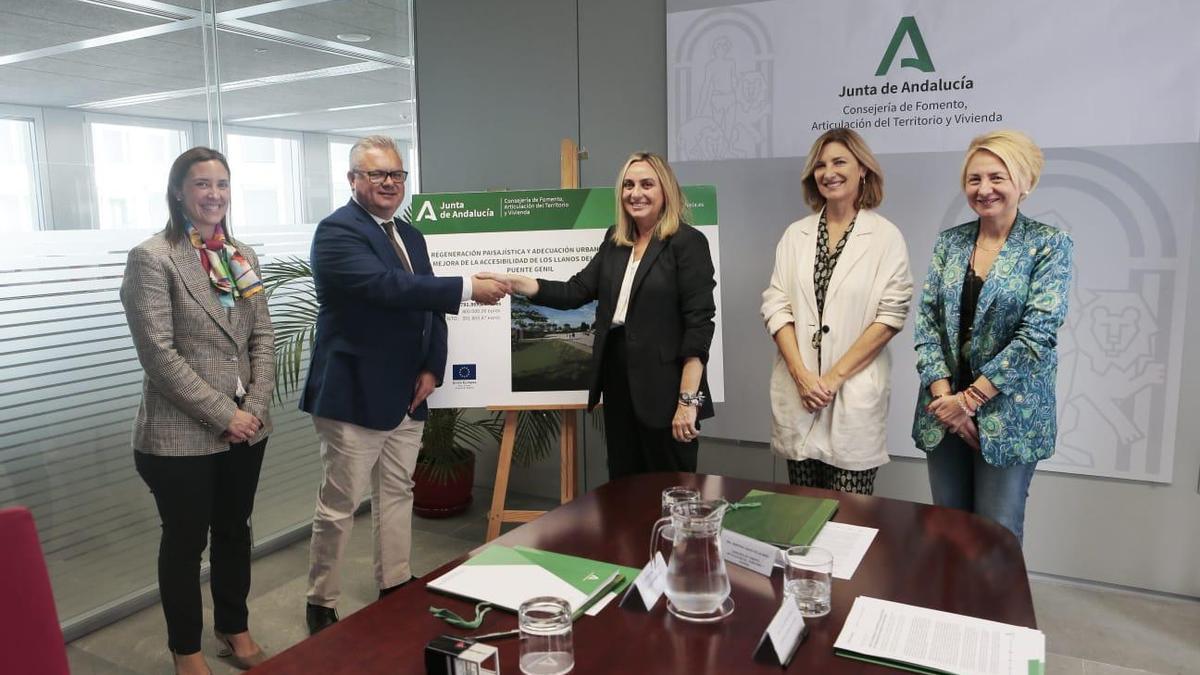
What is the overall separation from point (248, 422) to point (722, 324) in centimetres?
203

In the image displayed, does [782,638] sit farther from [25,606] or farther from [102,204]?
[102,204]

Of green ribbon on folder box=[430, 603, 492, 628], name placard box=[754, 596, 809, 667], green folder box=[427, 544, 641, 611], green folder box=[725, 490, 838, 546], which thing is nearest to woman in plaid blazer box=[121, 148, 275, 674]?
green folder box=[427, 544, 641, 611]

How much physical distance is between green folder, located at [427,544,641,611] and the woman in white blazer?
132cm

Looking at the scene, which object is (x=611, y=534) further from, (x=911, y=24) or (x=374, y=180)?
(x=911, y=24)

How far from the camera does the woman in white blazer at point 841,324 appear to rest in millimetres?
2582

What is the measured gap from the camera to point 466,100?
4.27 metres

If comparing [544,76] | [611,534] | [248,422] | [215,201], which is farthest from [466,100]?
[611,534]

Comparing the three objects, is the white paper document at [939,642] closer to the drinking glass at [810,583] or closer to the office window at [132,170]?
the drinking glass at [810,583]

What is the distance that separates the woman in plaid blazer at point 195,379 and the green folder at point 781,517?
5.14 ft

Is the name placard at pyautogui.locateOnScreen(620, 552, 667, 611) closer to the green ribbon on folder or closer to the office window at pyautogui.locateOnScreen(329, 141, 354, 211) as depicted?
the green ribbon on folder

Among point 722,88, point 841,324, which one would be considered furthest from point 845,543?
point 722,88

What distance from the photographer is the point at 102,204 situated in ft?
9.70

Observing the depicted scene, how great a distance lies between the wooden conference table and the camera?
1185 millimetres

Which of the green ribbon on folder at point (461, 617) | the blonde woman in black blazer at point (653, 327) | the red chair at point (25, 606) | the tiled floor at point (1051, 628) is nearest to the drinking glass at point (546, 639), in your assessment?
the green ribbon on folder at point (461, 617)
